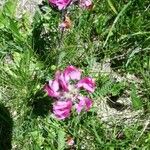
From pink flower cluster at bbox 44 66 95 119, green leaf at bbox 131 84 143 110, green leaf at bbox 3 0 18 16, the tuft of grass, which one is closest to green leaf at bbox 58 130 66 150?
the tuft of grass

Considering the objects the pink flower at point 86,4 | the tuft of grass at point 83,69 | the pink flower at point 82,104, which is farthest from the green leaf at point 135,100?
the pink flower at point 86,4

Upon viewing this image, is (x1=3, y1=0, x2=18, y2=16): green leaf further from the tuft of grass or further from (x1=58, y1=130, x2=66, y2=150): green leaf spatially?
(x1=58, y1=130, x2=66, y2=150): green leaf

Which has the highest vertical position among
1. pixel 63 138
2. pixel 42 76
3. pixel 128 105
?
pixel 42 76

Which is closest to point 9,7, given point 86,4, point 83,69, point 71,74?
point 86,4

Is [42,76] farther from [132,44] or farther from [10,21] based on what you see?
[132,44]

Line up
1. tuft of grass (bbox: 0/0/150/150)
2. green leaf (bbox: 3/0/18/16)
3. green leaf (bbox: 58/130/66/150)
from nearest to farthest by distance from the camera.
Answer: green leaf (bbox: 58/130/66/150) → tuft of grass (bbox: 0/0/150/150) → green leaf (bbox: 3/0/18/16)

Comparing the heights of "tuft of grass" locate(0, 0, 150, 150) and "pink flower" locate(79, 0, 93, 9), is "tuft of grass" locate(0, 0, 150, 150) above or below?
below

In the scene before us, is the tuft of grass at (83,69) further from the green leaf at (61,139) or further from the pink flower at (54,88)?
the pink flower at (54,88)

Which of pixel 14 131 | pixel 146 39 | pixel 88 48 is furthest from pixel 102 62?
pixel 14 131
